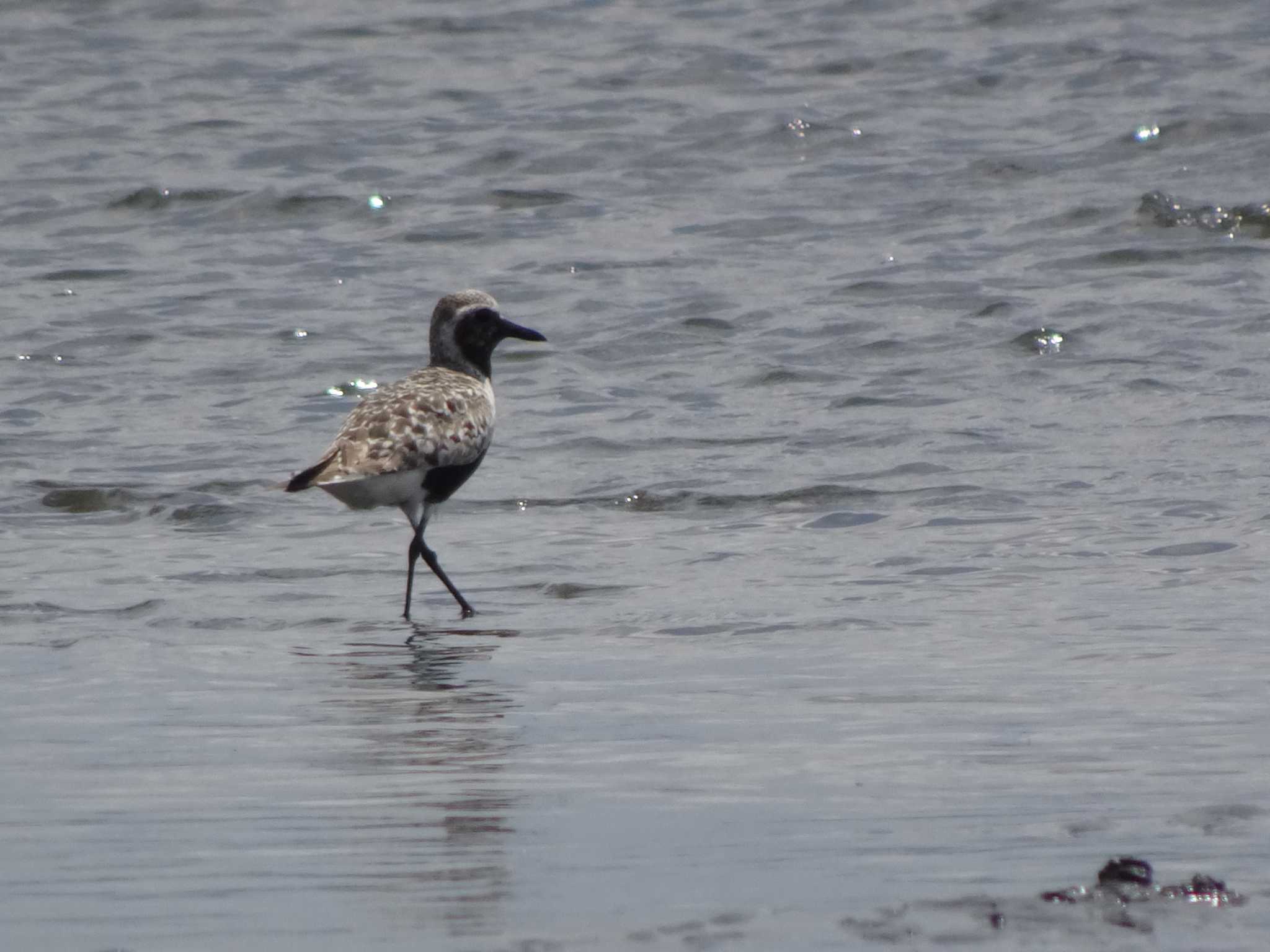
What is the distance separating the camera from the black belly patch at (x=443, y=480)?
28.9 feet

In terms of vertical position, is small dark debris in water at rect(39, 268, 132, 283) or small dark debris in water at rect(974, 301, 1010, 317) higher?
small dark debris in water at rect(974, 301, 1010, 317)

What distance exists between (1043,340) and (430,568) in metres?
5.45

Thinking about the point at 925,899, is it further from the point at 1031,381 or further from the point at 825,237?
the point at 825,237

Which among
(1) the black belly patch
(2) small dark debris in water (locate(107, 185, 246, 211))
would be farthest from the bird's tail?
(2) small dark debris in water (locate(107, 185, 246, 211))

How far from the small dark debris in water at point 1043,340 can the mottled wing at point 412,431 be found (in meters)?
4.41

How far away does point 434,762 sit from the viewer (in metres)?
5.38

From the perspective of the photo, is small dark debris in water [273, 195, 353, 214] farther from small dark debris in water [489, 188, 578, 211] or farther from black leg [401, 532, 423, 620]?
black leg [401, 532, 423, 620]

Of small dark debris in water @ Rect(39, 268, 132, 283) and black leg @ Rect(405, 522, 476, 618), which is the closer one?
black leg @ Rect(405, 522, 476, 618)

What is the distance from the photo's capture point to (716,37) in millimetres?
20094

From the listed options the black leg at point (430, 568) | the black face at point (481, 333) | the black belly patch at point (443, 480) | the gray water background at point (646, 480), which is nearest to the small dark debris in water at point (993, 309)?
the gray water background at point (646, 480)

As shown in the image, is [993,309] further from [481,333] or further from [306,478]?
[306,478]

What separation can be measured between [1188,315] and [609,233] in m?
4.64

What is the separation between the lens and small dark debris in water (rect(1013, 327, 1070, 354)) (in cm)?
1259

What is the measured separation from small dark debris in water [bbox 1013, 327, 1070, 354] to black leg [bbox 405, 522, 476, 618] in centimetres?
515
